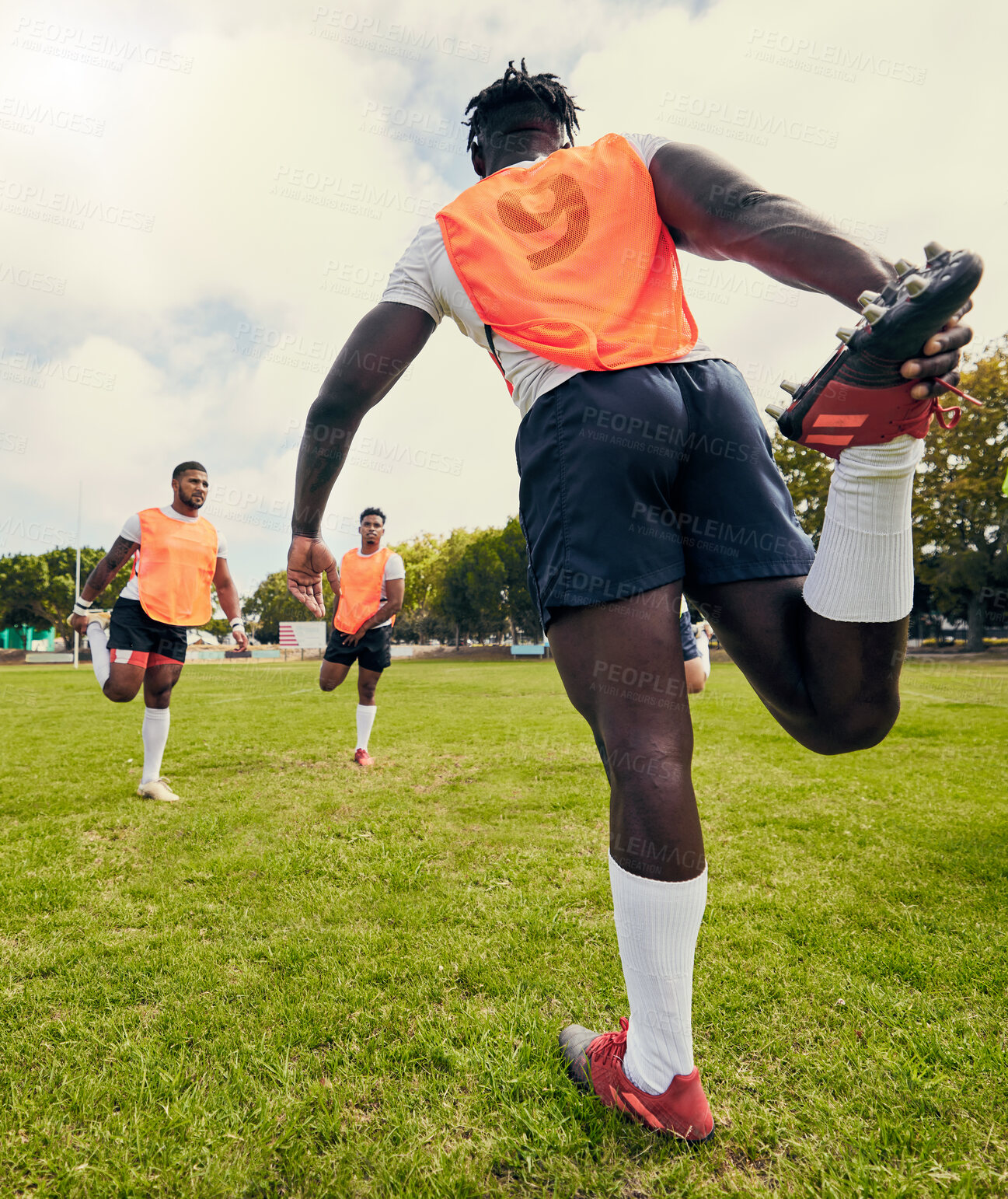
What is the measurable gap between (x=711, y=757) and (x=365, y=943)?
16.4ft

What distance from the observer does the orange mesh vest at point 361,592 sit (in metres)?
7.38

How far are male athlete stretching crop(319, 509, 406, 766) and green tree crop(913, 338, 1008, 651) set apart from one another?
98.7ft

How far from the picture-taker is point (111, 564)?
5789 millimetres

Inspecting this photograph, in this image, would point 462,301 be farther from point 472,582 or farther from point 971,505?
point 472,582

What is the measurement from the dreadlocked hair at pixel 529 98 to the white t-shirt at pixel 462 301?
226mm

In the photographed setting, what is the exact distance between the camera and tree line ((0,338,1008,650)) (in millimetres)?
30938

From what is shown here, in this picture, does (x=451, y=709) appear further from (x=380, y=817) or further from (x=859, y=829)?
(x=859, y=829)

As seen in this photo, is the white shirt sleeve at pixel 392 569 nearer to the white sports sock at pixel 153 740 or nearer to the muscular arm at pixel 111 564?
→ the muscular arm at pixel 111 564

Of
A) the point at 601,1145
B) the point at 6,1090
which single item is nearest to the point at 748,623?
the point at 601,1145

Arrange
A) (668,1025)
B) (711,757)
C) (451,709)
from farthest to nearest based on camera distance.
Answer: (451,709), (711,757), (668,1025)

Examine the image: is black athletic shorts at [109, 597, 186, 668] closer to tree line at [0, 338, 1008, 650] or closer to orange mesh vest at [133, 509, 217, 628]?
orange mesh vest at [133, 509, 217, 628]

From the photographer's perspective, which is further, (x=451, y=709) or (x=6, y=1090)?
(x=451, y=709)

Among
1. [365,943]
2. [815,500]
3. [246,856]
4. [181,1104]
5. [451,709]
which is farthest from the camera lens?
[815,500]

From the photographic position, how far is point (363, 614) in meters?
7.38
